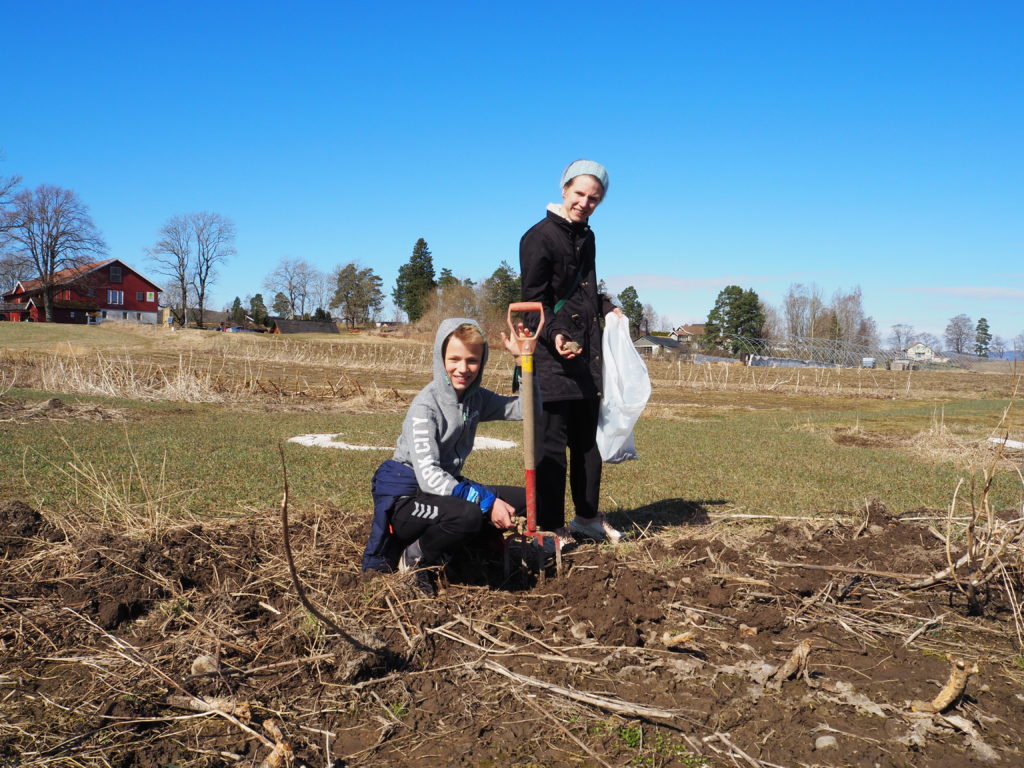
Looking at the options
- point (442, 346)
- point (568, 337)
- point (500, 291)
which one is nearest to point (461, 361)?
point (442, 346)

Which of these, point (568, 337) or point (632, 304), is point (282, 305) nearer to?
point (632, 304)

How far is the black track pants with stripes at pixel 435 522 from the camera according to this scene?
10.7ft

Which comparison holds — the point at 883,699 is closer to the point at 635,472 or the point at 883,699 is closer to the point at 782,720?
the point at 782,720

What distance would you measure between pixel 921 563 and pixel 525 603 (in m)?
2.15

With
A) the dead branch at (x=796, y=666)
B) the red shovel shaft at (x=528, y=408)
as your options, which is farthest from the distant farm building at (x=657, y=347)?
the dead branch at (x=796, y=666)

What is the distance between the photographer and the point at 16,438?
25.4ft

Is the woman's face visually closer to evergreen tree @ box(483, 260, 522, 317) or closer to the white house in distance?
evergreen tree @ box(483, 260, 522, 317)

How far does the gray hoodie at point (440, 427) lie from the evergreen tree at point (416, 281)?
76850mm

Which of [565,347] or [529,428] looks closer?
[529,428]

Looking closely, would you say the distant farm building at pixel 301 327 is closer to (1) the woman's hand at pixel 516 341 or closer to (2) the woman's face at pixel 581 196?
(2) the woman's face at pixel 581 196

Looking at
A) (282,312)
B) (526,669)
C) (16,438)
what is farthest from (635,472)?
(282,312)

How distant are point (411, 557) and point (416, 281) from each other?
80.8m

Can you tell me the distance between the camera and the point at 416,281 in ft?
271

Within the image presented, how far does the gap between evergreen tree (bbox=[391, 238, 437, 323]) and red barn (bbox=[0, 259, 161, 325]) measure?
2613 cm
